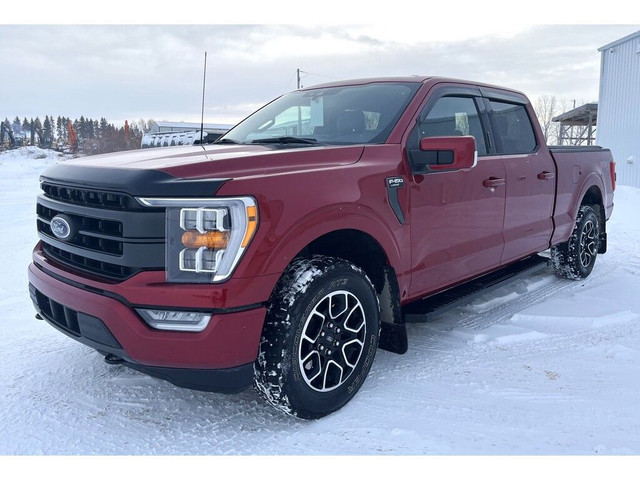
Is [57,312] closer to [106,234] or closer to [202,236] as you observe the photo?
[106,234]

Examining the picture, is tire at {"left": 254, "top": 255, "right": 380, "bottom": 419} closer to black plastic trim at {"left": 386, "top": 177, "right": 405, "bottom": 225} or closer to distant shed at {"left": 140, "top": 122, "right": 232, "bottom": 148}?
black plastic trim at {"left": 386, "top": 177, "right": 405, "bottom": 225}

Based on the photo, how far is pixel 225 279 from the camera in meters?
2.42

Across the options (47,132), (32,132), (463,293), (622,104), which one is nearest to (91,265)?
(463,293)

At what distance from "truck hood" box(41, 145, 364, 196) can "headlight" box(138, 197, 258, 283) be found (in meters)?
0.06

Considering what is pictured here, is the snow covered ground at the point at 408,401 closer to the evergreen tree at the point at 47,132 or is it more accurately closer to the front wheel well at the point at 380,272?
the front wheel well at the point at 380,272

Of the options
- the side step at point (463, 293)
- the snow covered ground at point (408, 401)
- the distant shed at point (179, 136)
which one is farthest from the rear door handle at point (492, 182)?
the distant shed at point (179, 136)

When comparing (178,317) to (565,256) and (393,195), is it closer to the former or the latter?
(393,195)

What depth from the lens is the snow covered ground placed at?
2650 mm

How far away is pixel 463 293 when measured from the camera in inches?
158

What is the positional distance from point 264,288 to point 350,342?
728 mm

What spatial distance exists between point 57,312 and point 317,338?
1388 millimetres

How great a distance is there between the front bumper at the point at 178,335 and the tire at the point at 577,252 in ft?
13.8

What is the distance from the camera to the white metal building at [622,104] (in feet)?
57.3

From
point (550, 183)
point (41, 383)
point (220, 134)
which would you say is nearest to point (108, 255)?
point (41, 383)
